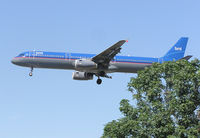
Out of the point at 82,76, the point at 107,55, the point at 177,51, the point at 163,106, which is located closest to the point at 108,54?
the point at 107,55

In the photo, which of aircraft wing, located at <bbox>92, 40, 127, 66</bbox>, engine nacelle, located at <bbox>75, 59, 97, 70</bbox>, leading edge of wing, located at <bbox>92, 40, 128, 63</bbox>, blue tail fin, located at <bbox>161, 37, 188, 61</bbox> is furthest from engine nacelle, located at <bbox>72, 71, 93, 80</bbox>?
blue tail fin, located at <bbox>161, 37, 188, 61</bbox>

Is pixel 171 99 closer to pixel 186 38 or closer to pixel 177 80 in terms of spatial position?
pixel 177 80

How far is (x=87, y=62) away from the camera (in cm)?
4791

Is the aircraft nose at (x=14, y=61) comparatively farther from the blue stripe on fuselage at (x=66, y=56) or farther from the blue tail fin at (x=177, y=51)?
the blue tail fin at (x=177, y=51)

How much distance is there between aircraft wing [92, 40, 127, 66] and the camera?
Result: 1902 inches

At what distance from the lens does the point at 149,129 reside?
2953 cm

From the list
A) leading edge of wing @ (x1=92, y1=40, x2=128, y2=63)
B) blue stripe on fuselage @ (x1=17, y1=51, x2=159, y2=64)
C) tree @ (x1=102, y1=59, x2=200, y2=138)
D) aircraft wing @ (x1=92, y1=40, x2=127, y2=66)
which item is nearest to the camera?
tree @ (x1=102, y1=59, x2=200, y2=138)

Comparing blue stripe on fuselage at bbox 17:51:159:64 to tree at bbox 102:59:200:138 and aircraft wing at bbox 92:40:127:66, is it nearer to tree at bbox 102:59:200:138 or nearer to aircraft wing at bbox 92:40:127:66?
aircraft wing at bbox 92:40:127:66

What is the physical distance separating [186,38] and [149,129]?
3569cm

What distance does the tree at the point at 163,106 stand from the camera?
29266 millimetres

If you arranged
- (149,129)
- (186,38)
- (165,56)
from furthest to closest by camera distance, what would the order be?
(186,38) < (165,56) < (149,129)

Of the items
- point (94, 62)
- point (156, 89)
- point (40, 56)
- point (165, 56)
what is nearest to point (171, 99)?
point (156, 89)

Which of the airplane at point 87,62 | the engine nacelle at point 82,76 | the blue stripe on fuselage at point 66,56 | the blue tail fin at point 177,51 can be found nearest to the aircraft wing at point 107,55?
the airplane at point 87,62

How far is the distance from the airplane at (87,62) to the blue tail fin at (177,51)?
6.03m
